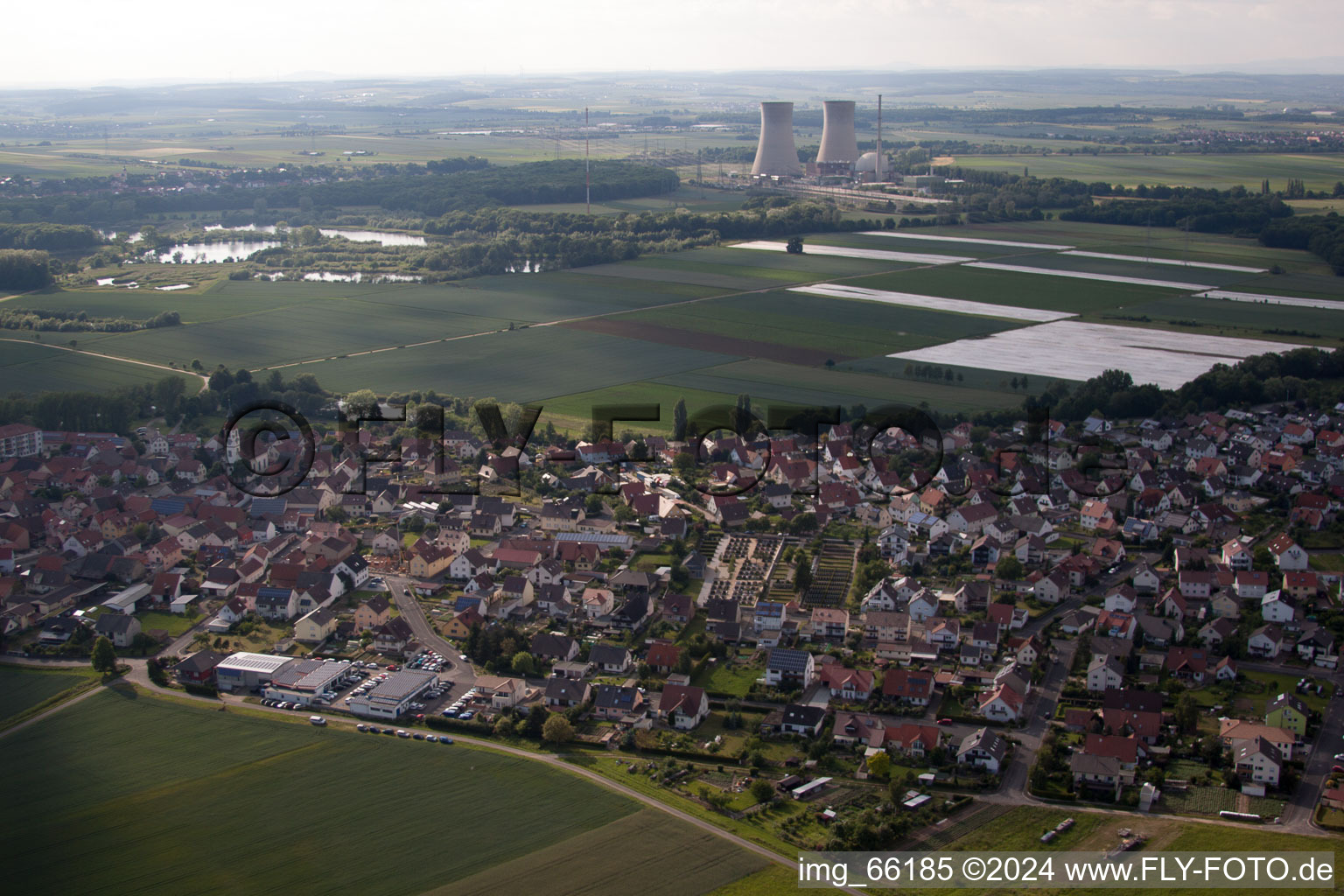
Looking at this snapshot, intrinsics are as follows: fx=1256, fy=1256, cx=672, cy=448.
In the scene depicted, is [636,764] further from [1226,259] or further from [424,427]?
[1226,259]

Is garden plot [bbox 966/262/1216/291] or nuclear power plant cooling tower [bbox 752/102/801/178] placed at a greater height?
nuclear power plant cooling tower [bbox 752/102/801/178]

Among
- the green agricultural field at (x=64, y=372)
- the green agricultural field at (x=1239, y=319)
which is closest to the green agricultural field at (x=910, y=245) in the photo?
the green agricultural field at (x=1239, y=319)

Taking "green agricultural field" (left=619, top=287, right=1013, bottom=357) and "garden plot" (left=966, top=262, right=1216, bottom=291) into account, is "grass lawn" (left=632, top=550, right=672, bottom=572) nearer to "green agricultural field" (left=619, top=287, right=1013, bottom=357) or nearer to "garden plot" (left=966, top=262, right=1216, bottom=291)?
"green agricultural field" (left=619, top=287, right=1013, bottom=357)

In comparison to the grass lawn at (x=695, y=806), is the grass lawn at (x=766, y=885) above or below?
below

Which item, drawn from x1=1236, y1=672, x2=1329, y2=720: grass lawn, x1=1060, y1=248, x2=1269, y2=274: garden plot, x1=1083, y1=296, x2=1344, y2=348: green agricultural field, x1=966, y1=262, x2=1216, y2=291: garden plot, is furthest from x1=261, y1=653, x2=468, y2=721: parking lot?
x1=1060, y1=248, x2=1269, y2=274: garden plot

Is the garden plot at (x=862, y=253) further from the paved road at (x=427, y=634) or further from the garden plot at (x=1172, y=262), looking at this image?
the paved road at (x=427, y=634)

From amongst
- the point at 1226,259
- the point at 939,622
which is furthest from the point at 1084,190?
the point at 939,622
